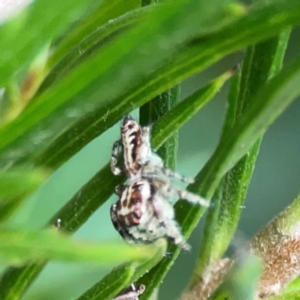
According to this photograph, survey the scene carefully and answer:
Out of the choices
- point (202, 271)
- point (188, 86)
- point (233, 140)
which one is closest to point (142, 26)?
point (233, 140)

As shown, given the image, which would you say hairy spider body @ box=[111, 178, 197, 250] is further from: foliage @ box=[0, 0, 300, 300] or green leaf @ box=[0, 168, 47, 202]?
green leaf @ box=[0, 168, 47, 202]

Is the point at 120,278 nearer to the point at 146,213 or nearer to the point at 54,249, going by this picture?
the point at 146,213

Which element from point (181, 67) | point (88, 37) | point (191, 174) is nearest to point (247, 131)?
point (181, 67)

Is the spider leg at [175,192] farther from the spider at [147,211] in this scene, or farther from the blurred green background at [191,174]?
the blurred green background at [191,174]

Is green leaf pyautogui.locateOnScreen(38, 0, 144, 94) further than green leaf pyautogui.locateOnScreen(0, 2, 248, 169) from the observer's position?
Yes

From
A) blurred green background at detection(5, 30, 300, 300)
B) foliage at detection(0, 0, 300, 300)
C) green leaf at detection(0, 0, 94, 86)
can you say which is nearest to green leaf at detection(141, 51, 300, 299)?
foliage at detection(0, 0, 300, 300)
